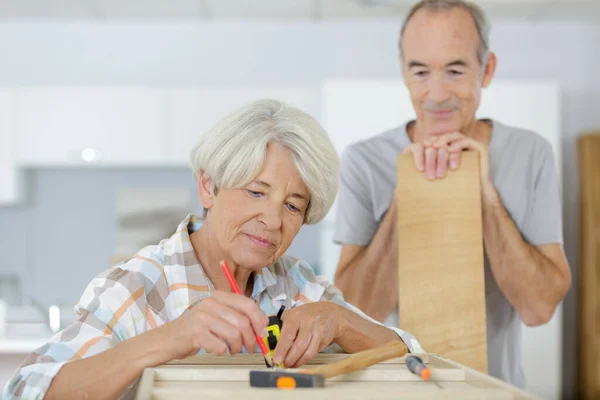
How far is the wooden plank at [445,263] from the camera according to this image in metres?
1.54

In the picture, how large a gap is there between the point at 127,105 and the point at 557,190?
3111 mm

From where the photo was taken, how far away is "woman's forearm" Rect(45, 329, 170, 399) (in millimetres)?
1078

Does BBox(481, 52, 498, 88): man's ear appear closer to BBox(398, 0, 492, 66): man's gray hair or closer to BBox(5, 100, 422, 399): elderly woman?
BBox(398, 0, 492, 66): man's gray hair

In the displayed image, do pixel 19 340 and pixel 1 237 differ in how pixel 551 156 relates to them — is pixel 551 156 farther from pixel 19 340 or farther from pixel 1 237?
pixel 1 237

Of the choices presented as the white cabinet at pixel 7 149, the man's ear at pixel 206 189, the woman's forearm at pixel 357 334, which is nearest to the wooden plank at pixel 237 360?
the woman's forearm at pixel 357 334

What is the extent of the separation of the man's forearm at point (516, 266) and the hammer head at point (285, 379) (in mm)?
836

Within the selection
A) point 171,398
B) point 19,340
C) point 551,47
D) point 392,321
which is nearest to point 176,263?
point 171,398

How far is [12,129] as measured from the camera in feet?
14.4

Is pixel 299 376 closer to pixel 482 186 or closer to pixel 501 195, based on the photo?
pixel 482 186

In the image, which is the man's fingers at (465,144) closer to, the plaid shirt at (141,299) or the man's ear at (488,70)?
the man's ear at (488,70)

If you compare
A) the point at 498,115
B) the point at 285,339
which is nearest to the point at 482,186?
the point at 285,339

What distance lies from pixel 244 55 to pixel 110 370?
4.00m

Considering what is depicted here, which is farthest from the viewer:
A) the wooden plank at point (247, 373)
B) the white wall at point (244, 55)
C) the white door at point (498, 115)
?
the white wall at point (244, 55)

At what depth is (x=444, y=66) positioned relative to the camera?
5.44 ft
